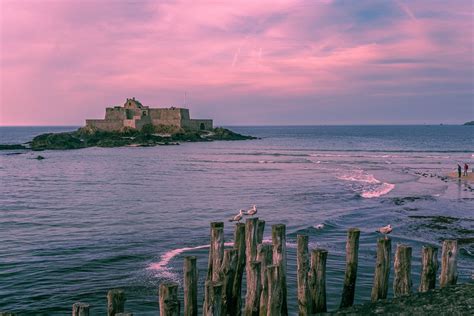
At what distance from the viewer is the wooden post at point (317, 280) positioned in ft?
32.4

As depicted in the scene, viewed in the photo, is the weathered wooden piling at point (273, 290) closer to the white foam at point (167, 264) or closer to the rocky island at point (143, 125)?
the white foam at point (167, 264)

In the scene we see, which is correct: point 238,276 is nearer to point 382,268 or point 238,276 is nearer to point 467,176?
point 382,268

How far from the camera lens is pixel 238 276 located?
10703mm

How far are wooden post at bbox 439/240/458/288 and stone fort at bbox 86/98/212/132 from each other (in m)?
102

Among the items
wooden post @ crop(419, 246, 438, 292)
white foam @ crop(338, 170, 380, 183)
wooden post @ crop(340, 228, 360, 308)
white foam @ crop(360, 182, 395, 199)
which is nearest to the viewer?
wooden post @ crop(419, 246, 438, 292)

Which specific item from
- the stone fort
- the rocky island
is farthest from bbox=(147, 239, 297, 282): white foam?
the stone fort

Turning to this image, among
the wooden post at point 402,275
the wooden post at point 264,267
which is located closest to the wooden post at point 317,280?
the wooden post at point 264,267

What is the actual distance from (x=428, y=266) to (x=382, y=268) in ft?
3.17

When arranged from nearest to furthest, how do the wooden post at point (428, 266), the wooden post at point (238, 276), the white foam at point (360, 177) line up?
1. the wooden post at point (428, 266)
2. the wooden post at point (238, 276)
3. the white foam at point (360, 177)

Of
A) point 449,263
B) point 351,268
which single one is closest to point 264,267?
point 351,268

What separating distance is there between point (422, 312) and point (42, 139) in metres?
89.4

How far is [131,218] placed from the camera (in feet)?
79.0

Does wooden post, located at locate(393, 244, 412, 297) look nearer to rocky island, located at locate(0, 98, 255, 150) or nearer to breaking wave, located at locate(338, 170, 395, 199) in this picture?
breaking wave, located at locate(338, 170, 395, 199)

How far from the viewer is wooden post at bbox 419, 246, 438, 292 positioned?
10.3 meters
